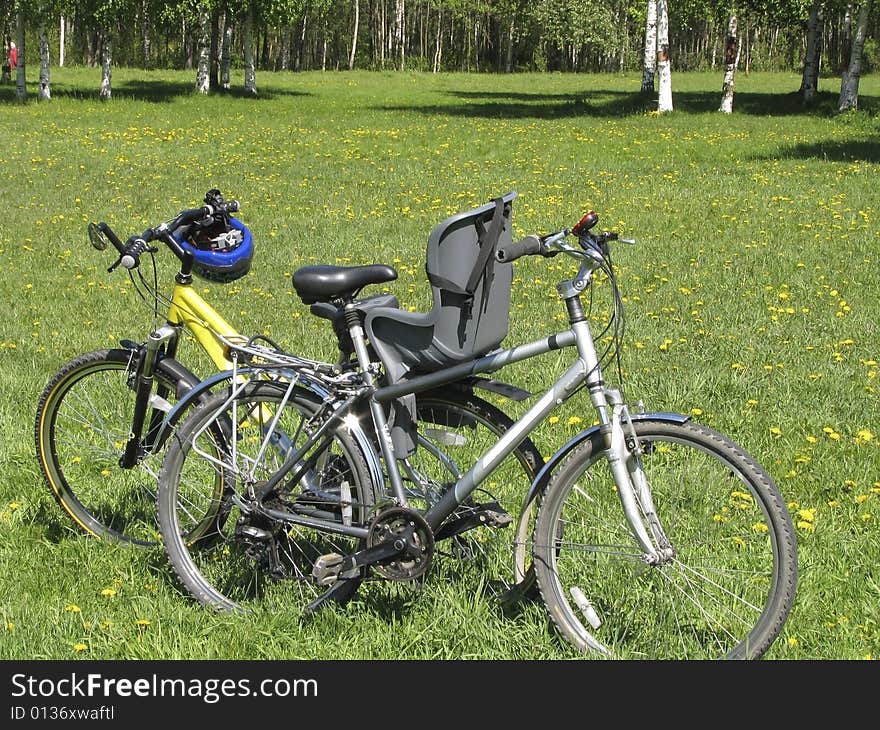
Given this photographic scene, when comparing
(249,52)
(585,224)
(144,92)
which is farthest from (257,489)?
(249,52)

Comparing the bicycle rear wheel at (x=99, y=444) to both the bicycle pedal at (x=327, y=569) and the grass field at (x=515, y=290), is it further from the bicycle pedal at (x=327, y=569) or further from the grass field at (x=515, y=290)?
the bicycle pedal at (x=327, y=569)

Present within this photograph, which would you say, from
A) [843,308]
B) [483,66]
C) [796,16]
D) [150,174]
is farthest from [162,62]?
[843,308]

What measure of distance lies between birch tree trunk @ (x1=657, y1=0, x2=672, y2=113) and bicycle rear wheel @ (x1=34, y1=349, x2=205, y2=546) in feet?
81.5

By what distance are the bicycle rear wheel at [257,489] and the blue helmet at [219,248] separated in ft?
2.03

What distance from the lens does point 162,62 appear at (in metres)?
71.9

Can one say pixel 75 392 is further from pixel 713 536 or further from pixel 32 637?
pixel 713 536

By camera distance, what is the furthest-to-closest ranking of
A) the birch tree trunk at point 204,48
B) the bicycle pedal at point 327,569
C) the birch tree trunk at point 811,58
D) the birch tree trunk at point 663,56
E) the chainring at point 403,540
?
1. the birch tree trunk at point 204,48
2. the birch tree trunk at point 811,58
3. the birch tree trunk at point 663,56
4. the bicycle pedal at point 327,569
5. the chainring at point 403,540

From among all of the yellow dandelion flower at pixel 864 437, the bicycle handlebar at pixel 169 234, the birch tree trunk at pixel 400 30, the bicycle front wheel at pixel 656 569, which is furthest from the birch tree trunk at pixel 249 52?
the bicycle front wheel at pixel 656 569

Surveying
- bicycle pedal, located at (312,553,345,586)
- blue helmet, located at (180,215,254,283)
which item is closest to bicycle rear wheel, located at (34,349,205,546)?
blue helmet, located at (180,215,254,283)

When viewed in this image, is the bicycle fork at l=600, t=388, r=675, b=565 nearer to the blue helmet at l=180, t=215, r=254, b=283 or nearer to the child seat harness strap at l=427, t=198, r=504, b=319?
the child seat harness strap at l=427, t=198, r=504, b=319

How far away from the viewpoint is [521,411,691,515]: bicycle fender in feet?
11.0

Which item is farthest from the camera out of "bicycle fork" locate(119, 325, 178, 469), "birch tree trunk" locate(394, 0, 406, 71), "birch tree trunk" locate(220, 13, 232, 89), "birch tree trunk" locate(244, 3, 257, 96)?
"birch tree trunk" locate(394, 0, 406, 71)

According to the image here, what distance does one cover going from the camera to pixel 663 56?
27672 millimetres

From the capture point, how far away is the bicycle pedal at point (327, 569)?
380 cm
